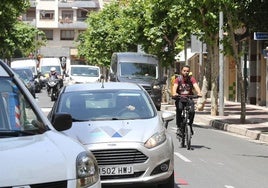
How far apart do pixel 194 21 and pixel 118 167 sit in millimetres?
17442

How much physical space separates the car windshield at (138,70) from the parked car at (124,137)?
64.5 feet

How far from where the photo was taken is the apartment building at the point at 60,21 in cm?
10181

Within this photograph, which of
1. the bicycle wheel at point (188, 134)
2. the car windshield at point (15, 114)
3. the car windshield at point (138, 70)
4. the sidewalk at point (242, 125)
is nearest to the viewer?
the car windshield at point (15, 114)

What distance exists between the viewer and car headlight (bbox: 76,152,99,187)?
5.05m

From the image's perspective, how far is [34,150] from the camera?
506 centimetres

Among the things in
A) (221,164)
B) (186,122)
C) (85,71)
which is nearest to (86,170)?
(221,164)

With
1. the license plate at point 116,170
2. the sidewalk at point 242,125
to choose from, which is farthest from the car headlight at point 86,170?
the sidewalk at point 242,125

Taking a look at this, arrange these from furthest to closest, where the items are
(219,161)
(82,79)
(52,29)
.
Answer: (52,29)
(82,79)
(219,161)

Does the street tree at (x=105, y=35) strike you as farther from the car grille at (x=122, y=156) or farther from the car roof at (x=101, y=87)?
the car grille at (x=122, y=156)

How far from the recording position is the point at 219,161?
12.7m

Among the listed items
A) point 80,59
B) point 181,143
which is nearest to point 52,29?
point 80,59

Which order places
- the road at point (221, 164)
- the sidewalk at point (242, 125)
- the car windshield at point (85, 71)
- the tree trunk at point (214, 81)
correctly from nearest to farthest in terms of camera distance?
the road at point (221, 164)
the sidewalk at point (242, 125)
the tree trunk at point (214, 81)
the car windshield at point (85, 71)

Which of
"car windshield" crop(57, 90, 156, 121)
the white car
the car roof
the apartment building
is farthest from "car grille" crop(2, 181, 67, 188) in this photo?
the apartment building

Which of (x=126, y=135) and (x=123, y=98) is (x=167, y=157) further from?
(x=123, y=98)
